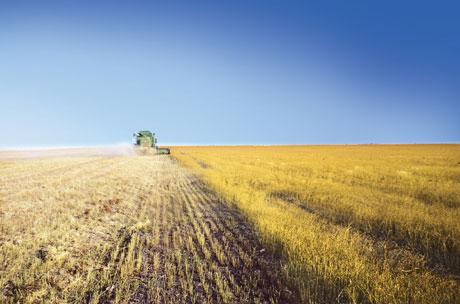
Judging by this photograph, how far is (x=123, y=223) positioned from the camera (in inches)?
173

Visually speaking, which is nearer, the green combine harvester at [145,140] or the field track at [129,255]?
the field track at [129,255]

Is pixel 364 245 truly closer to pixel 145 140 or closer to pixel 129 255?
pixel 129 255

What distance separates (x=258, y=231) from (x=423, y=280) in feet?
8.07

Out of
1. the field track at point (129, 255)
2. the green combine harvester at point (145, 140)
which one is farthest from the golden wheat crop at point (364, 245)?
the green combine harvester at point (145, 140)

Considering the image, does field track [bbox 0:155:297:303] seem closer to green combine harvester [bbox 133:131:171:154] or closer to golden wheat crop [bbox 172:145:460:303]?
golden wheat crop [bbox 172:145:460:303]

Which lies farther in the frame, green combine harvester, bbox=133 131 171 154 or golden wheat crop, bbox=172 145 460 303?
green combine harvester, bbox=133 131 171 154

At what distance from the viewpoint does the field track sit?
2.29 m

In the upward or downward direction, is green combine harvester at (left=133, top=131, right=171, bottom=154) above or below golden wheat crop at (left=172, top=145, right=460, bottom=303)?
above

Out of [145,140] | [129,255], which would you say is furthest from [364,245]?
[145,140]

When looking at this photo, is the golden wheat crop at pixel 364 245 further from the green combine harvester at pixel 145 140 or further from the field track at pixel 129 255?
the green combine harvester at pixel 145 140

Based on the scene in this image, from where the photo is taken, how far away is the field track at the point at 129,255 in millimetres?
2295

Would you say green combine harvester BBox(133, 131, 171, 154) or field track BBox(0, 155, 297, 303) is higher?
green combine harvester BBox(133, 131, 171, 154)

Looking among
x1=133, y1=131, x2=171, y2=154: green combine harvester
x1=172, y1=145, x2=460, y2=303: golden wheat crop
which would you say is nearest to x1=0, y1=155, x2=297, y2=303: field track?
x1=172, y1=145, x2=460, y2=303: golden wheat crop

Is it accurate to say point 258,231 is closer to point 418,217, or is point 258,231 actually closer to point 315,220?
point 315,220
